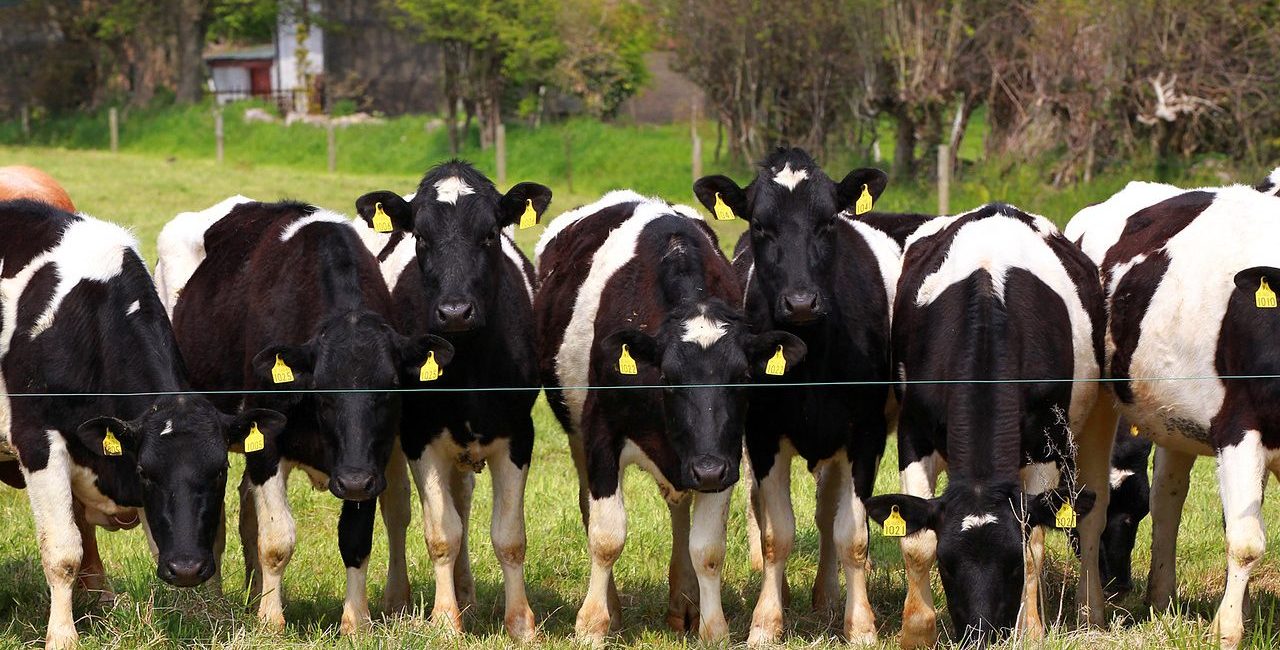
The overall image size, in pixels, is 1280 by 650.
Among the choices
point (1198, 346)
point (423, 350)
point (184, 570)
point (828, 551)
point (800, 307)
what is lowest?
point (828, 551)

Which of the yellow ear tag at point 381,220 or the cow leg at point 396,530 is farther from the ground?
the yellow ear tag at point 381,220

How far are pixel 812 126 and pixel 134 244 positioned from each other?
22.3 metres

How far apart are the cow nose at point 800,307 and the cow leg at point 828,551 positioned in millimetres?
1287

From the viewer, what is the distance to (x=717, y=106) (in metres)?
30.3

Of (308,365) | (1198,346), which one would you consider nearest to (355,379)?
(308,365)

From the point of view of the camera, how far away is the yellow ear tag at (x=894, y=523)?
6711mm

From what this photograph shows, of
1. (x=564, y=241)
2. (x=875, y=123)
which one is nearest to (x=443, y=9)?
(x=875, y=123)

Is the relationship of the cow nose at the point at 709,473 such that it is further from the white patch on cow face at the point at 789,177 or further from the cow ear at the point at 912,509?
the white patch on cow face at the point at 789,177

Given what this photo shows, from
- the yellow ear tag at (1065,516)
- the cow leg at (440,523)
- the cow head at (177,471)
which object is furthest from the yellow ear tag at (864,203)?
the cow head at (177,471)

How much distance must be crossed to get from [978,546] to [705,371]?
1.41 m

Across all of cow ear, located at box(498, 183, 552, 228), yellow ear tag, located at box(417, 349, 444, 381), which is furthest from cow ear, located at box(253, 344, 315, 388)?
cow ear, located at box(498, 183, 552, 228)

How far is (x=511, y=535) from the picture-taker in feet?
25.0

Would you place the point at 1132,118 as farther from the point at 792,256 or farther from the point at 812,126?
the point at 792,256

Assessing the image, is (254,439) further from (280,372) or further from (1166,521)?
(1166,521)
